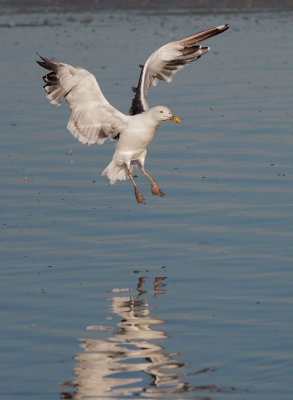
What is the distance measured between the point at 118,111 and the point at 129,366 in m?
5.35

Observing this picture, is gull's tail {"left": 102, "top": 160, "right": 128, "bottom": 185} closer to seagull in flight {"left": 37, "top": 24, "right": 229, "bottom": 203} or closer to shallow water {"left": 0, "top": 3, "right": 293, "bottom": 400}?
seagull in flight {"left": 37, "top": 24, "right": 229, "bottom": 203}

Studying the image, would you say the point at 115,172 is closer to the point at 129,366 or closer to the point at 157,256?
the point at 157,256

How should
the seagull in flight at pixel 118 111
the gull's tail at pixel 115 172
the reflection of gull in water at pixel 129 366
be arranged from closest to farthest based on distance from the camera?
1. the reflection of gull in water at pixel 129 366
2. the seagull in flight at pixel 118 111
3. the gull's tail at pixel 115 172

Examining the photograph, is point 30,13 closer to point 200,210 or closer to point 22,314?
point 200,210

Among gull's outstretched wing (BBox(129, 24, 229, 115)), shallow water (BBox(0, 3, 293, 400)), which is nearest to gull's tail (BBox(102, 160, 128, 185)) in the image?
shallow water (BBox(0, 3, 293, 400))

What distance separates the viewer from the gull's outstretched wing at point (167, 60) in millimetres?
13492

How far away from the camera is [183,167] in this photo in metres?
15.2

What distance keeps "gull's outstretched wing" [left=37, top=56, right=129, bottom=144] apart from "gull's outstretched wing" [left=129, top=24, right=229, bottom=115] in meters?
0.61

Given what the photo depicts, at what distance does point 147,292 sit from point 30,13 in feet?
115

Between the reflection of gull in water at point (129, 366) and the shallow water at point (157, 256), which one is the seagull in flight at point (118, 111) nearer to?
the shallow water at point (157, 256)

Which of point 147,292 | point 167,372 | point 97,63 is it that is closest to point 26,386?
point 167,372

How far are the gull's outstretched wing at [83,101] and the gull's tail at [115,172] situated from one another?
376 millimetres

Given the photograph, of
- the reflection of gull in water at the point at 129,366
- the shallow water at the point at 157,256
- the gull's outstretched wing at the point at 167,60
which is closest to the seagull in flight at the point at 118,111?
the gull's outstretched wing at the point at 167,60

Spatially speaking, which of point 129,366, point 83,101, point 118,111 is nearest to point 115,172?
point 118,111
